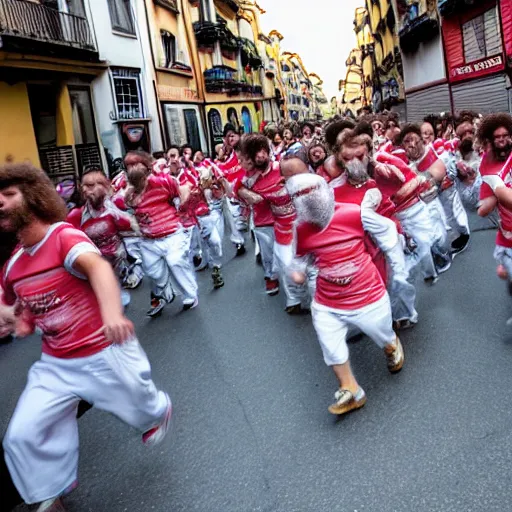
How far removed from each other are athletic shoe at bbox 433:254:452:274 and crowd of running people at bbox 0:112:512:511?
0.06 ft

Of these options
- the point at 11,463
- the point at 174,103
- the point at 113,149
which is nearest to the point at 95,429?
the point at 11,463

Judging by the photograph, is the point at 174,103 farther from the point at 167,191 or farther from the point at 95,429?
the point at 95,429

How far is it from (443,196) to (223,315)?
3.45m

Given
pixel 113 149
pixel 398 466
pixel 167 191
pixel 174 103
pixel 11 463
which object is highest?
pixel 174 103

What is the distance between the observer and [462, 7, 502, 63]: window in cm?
1984

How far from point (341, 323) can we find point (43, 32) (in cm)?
1508

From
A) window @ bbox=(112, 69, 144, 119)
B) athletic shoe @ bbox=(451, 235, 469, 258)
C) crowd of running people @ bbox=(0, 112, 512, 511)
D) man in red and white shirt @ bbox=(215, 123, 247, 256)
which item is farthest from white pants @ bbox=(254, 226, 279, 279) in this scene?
window @ bbox=(112, 69, 144, 119)

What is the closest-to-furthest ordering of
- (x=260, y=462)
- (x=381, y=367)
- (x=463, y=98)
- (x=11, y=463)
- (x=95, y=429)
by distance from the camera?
(x=11, y=463) < (x=260, y=462) < (x=95, y=429) < (x=381, y=367) < (x=463, y=98)

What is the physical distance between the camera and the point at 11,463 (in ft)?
8.68

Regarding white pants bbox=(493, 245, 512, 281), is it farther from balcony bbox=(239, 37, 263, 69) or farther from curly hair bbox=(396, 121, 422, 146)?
balcony bbox=(239, 37, 263, 69)

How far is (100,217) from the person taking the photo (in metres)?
5.57

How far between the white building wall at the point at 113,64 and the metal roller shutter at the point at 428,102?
11.1 meters

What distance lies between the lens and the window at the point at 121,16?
19627 mm

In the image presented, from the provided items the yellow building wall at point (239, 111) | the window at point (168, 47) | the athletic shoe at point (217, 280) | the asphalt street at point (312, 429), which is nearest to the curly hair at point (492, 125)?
the asphalt street at point (312, 429)
